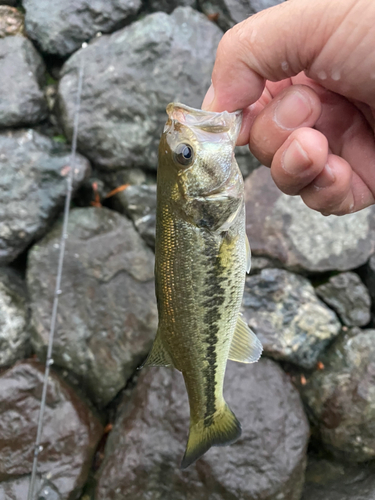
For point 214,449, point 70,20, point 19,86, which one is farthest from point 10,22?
point 214,449

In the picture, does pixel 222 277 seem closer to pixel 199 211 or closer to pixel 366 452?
pixel 199 211

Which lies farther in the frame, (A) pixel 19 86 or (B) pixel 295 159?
(A) pixel 19 86

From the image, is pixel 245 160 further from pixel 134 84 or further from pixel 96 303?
pixel 96 303

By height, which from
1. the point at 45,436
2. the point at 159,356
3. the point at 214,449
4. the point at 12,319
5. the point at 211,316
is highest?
the point at 211,316

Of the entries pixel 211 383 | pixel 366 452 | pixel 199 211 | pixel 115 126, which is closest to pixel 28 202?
pixel 115 126

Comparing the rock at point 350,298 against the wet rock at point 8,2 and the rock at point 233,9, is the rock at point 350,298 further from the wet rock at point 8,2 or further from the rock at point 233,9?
the wet rock at point 8,2

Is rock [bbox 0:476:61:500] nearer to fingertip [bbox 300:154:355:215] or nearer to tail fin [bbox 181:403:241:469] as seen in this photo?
tail fin [bbox 181:403:241:469]

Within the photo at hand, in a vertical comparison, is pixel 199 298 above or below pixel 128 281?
above
